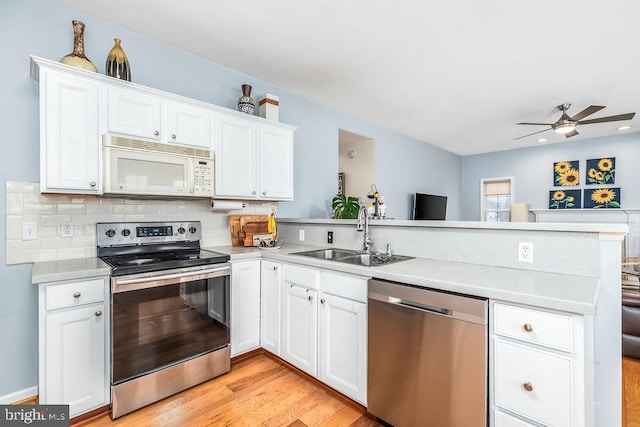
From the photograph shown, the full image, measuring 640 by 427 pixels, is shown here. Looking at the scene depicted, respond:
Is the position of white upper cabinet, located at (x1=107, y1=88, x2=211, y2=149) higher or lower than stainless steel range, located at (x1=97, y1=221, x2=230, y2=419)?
higher

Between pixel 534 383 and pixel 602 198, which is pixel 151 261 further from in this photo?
pixel 602 198

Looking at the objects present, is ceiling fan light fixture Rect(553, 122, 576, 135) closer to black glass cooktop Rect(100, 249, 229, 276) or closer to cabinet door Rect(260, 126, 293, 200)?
cabinet door Rect(260, 126, 293, 200)

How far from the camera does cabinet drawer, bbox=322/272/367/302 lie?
1780 millimetres

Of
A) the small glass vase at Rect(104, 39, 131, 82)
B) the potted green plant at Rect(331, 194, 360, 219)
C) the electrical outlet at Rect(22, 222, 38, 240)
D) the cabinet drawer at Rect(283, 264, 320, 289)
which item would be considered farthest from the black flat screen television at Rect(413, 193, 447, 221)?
the electrical outlet at Rect(22, 222, 38, 240)

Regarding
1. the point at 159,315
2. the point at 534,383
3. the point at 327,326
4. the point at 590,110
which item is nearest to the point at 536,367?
the point at 534,383

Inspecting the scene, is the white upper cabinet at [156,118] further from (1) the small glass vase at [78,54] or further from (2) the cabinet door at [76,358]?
(2) the cabinet door at [76,358]

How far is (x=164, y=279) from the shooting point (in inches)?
76.0

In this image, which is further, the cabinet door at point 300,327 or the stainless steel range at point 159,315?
the cabinet door at point 300,327

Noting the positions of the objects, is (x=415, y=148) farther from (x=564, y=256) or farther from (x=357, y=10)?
(x=564, y=256)

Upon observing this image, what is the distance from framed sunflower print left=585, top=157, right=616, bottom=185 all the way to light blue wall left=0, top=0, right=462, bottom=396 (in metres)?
4.98

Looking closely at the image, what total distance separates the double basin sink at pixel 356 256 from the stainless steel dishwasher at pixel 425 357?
497 mm

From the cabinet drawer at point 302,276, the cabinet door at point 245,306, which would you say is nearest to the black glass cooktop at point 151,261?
the cabinet door at point 245,306

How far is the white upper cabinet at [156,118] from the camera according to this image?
2.02 m

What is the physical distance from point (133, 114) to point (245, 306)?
1.63m
